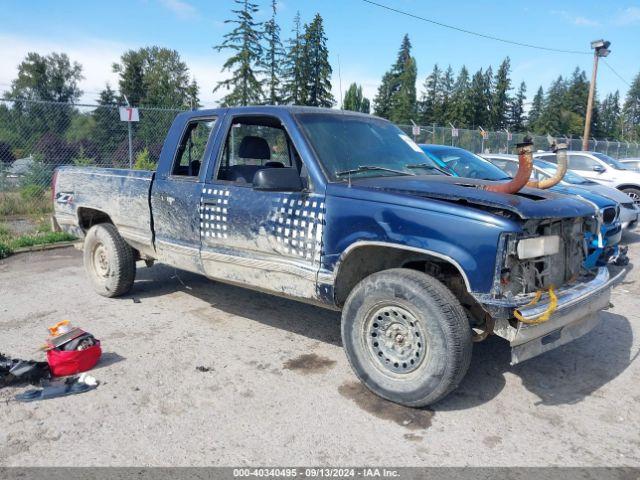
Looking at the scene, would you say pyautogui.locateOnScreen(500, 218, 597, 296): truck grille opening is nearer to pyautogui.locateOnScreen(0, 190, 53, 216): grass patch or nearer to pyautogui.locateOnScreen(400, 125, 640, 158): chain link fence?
pyautogui.locateOnScreen(0, 190, 53, 216): grass patch

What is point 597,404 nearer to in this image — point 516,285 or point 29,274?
point 516,285

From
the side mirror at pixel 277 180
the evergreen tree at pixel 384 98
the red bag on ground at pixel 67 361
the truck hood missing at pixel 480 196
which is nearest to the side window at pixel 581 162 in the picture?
the truck hood missing at pixel 480 196

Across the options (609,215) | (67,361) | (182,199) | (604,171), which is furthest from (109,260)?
(604,171)

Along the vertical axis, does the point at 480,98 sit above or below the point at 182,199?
above

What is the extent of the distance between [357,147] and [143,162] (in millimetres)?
9036

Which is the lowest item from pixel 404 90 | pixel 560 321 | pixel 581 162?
pixel 560 321

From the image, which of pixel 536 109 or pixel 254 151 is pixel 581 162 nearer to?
pixel 254 151

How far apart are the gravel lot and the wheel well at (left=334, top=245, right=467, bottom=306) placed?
0.74 m

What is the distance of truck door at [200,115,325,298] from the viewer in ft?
12.4

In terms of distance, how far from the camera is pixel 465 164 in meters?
8.21

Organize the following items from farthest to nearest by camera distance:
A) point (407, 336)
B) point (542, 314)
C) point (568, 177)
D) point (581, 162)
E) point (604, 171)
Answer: point (581, 162) < point (604, 171) < point (568, 177) < point (407, 336) < point (542, 314)

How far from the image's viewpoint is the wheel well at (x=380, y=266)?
3.52 meters

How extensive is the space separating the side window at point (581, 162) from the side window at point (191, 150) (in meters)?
11.5

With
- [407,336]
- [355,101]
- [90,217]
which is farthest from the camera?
[355,101]
